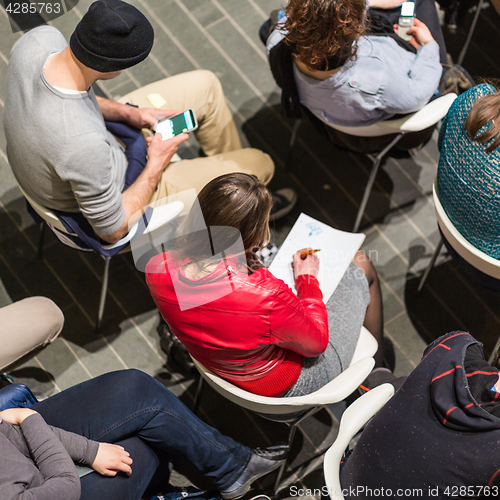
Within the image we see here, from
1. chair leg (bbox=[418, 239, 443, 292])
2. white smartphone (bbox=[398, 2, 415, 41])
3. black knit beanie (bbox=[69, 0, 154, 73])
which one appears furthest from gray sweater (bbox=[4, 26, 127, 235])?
chair leg (bbox=[418, 239, 443, 292])

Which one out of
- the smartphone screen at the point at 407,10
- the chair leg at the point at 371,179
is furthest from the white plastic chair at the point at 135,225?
the smartphone screen at the point at 407,10

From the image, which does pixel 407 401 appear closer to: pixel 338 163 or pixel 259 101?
pixel 338 163

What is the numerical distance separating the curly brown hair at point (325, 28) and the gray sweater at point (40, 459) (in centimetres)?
149

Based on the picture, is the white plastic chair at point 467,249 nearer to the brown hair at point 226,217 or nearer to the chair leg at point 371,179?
the chair leg at point 371,179

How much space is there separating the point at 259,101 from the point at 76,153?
60.7 inches

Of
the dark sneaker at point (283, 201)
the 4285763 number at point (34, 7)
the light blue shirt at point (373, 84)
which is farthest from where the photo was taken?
the 4285763 number at point (34, 7)

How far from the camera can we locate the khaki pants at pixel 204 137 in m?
2.25

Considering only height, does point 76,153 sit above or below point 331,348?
above

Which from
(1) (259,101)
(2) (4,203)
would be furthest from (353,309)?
(2) (4,203)

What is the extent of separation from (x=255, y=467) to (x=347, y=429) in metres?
0.66

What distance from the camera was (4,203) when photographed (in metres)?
2.77

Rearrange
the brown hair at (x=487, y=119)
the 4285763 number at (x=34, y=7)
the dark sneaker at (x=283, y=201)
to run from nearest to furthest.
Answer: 1. the brown hair at (x=487, y=119)
2. the dark sneaker at (x=283, y=201)
3. the 4285763 number at (x=34, y=7)

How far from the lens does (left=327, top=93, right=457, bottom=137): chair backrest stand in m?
2.02

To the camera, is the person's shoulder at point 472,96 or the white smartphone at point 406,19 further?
the white smartphone at point 406,19
